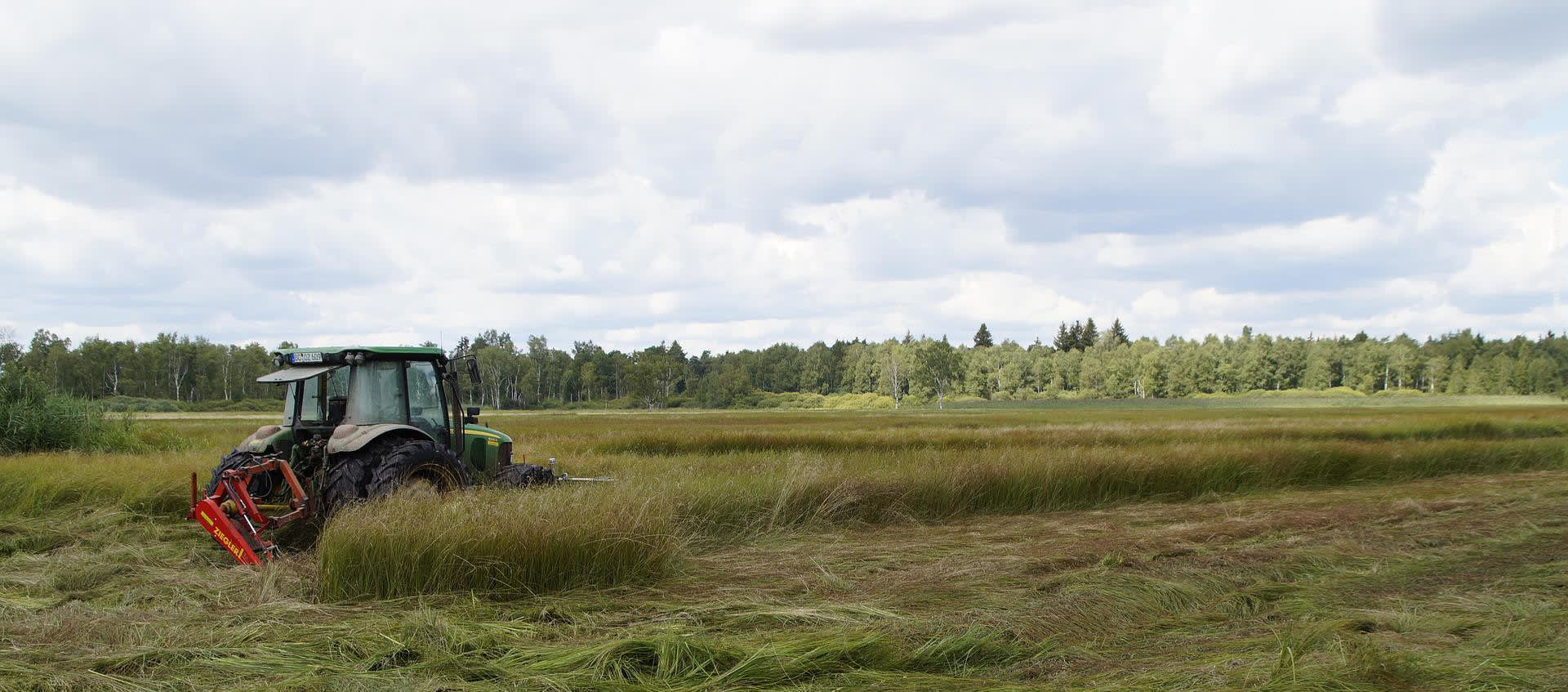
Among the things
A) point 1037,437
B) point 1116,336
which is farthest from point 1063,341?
point 1037,437

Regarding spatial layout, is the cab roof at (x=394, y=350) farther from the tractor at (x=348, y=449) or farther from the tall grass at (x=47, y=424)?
the tall grass at (x=47, y=424)

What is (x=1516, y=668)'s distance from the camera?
14.2 feet

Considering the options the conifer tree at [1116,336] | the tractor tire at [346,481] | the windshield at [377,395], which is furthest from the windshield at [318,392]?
the conifer tree at [1116,336]

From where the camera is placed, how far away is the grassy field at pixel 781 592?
4398 millimetres

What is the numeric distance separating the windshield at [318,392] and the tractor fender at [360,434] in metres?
0.57

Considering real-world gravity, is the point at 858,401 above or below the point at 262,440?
below

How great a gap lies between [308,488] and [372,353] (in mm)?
1367

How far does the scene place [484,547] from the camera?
626 cm

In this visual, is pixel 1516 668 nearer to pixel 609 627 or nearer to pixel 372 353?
pixel 609 627

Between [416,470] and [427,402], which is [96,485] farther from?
[416,470]

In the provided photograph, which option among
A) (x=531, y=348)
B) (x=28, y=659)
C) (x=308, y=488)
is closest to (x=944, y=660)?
(x=28, y=659)

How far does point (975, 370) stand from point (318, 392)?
121 meters

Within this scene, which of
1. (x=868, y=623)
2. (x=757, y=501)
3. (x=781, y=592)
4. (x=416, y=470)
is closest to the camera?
(x=868, y=623)

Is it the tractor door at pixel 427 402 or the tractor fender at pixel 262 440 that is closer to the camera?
the tractor fender at pixel 262 440
